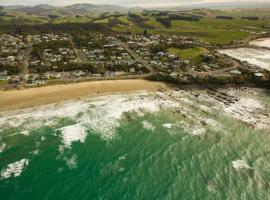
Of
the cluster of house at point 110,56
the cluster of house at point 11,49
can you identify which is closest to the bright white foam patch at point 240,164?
the cluster of house at point 110,56

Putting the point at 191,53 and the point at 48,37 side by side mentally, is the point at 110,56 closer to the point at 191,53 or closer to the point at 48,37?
the point at 191,53

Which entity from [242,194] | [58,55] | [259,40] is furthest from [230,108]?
[259,40]

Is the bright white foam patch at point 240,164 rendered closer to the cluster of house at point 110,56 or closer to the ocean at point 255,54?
the cluster of house at point 110,56

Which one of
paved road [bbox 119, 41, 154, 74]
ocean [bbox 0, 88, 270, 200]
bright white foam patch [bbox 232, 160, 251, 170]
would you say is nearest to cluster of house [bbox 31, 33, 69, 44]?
paved road [bbox 119, 41, 154, 74]

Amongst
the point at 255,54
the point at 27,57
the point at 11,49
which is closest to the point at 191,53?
the point at 255,54

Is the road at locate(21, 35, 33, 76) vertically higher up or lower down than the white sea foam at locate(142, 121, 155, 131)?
lower down

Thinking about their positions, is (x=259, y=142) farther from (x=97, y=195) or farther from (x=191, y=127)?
(x=97, y=195)

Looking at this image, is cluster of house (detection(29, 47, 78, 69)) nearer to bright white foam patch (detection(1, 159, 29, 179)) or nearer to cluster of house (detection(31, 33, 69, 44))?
cluster of house (detection(31, 33, 69, 44))
